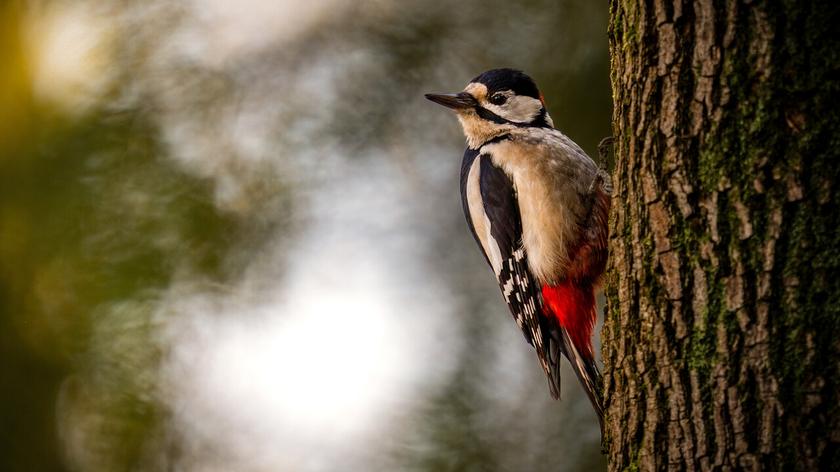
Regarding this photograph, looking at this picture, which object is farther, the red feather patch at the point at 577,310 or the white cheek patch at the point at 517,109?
the white cheek patch at the point at 517,109

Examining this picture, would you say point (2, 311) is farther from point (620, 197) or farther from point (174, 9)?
Answer: point (620, 197)

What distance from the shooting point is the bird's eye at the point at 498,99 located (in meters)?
2.96

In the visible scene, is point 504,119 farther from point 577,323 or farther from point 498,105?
point 577,323

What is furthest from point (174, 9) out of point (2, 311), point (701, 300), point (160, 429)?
point (701, 300)

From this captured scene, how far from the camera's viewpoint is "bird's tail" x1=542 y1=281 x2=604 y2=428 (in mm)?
2623

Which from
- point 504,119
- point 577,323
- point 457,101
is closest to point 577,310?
point 577,323

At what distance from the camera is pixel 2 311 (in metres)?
3.74

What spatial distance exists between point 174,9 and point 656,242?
3.06 m

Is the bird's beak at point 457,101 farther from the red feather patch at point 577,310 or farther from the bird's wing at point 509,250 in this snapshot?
the red feather patch at point 577,310

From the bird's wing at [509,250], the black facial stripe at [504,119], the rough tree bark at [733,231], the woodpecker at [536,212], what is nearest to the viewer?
the rough tree bark at [733,231]

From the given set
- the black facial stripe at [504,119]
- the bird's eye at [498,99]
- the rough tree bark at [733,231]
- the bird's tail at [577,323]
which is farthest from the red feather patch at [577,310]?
the rough tree bark at [733,231]

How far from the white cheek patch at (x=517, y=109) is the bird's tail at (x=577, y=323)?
639mm

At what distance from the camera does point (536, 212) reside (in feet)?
8.66

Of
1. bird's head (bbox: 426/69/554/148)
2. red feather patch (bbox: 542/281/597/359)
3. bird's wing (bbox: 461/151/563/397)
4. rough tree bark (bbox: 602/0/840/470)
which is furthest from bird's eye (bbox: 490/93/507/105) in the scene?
rough tree bark (bbox: 602/0/840/470)
